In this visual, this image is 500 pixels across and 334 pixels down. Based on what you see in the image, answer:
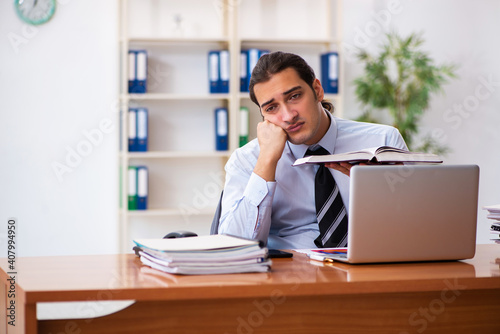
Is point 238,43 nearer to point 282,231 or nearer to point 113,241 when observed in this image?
point 113,241

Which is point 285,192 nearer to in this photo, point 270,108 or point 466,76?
point 270,108

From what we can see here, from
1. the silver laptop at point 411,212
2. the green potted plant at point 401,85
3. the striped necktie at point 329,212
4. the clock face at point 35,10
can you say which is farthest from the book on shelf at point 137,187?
the silver laptop at point 411,212

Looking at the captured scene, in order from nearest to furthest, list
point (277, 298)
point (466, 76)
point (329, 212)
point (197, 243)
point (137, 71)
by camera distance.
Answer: point (277, 298) → point (197, 243) → point (329, 212) → point (137, 71) → point (466, 76)

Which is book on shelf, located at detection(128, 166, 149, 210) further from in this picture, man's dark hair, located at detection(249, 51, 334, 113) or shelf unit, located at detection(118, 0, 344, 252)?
man's dark hair, located at detection(249, 51, 334, 113)

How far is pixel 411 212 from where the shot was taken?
149cm

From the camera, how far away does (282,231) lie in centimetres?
215

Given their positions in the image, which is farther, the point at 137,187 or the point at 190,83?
the point at 190,83

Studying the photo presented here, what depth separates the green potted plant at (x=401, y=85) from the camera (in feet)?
13.5

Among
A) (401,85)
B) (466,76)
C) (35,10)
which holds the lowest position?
(401,85)

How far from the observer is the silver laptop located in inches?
57.5

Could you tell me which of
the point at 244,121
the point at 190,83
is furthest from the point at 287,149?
the point at 190,83

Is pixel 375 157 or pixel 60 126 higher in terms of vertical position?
pixel 60 126

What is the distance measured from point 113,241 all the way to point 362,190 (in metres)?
3.00

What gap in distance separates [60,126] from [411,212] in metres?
3.09
